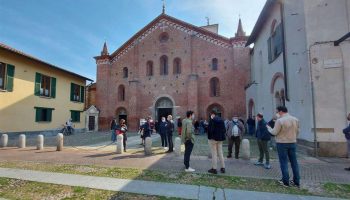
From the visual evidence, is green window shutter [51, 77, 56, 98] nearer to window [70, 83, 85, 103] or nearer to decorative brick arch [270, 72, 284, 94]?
window [70, 83, 85, 103]

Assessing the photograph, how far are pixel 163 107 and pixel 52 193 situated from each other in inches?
815

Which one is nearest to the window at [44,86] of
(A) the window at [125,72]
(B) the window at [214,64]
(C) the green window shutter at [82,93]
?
(C) the green window shutter at [82,93]

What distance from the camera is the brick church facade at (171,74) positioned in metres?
23.7

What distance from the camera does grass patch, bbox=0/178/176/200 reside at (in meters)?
4.87

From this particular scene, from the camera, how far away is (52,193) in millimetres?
5160

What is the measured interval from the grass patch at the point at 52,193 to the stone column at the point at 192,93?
19145mm

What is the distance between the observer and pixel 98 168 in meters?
7.43

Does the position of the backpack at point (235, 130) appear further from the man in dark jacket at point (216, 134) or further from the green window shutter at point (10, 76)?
the green window shutter at point (10, 76)

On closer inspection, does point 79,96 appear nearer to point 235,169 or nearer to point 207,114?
point 207,114

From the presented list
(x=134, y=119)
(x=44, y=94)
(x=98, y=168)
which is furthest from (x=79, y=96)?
(x=98, y=168)

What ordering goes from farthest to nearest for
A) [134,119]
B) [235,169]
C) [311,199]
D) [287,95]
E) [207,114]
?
[134,119]
[207,114]
[287,95]
[235,169]
[311,199]

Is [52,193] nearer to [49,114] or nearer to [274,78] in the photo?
[274,78]

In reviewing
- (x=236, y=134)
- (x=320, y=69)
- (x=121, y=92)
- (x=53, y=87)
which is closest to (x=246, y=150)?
(x=236, y=134)

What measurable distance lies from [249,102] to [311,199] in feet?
55.5
